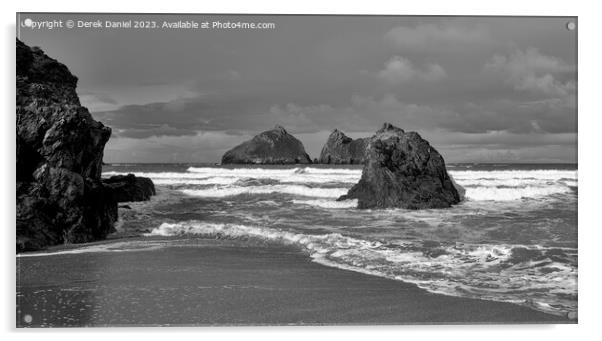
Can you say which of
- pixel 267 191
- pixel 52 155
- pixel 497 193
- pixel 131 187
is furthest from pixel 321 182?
pixel 52 155

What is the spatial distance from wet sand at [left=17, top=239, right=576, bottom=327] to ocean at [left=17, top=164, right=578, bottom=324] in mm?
139

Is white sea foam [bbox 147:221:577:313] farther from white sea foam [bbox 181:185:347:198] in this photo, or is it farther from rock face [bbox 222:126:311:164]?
rock face [bbox 222:126:311:164]

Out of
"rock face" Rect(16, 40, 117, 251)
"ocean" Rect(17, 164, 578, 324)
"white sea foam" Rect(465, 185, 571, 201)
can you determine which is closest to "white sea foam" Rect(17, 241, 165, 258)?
"ocean" Rect(17, 164, 578, 324)

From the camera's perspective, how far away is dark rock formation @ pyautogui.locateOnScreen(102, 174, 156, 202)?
740 centimetres

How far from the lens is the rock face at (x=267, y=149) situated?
6.77 meters

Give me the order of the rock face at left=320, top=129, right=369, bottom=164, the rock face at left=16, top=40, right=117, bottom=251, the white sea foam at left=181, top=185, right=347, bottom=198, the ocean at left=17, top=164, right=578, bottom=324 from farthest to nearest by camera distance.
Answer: the white sea foam at left=181, top=185, right=347, bottom=198 < the rock face at left=320, top=129, right=369, bottom=164 < the rock face at left=16, top=40, right=117, bottom=251 < the ocean at left=17, top=164, right=578, bottom=324

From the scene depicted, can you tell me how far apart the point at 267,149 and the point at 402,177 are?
4.26 m

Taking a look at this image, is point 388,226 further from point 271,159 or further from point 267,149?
point 267,149

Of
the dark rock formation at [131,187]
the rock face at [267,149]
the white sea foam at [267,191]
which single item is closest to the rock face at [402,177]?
the white sea foam at [267,191]

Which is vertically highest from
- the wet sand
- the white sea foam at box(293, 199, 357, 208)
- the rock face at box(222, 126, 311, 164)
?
the rock face at box(222, 126, 311, 164)

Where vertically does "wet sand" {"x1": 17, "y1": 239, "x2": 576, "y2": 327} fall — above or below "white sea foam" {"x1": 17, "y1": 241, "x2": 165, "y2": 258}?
below

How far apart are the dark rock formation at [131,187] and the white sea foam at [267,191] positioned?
1.94ft
